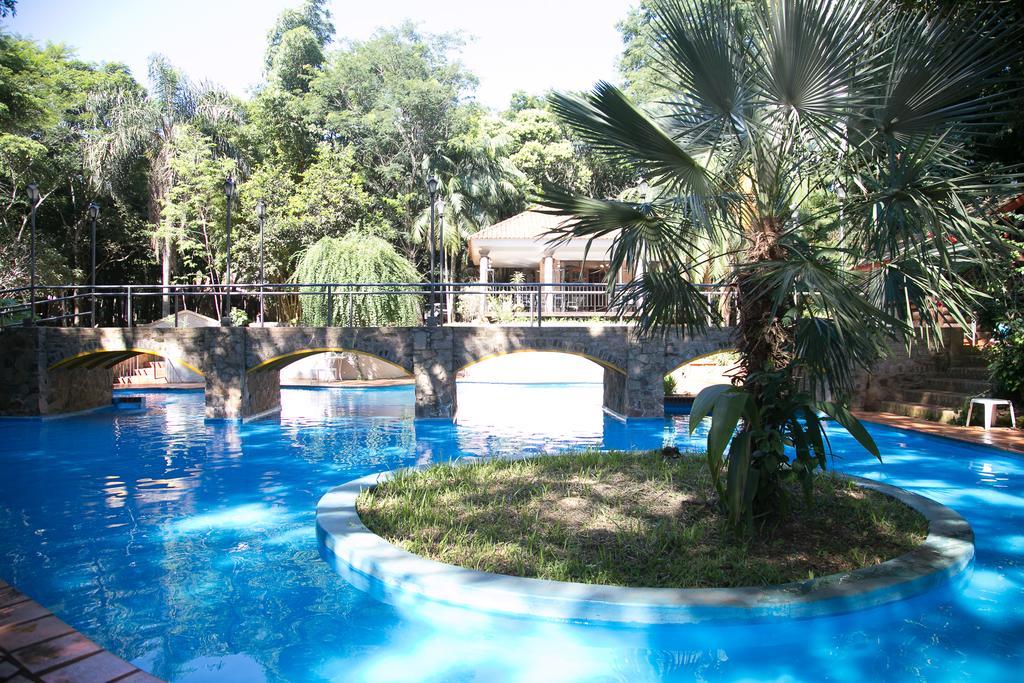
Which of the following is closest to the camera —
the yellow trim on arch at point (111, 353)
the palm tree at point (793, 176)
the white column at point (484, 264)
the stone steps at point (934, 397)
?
the palm tree at point (793, 176)

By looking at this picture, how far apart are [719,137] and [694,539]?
3771mm

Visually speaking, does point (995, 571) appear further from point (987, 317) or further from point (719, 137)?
point (987, 317)

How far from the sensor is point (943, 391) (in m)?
15.5

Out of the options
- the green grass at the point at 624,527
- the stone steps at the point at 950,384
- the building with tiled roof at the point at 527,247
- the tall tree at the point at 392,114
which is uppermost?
the tall tree at the point at 392,114

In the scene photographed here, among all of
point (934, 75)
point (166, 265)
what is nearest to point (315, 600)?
point (934, 75)

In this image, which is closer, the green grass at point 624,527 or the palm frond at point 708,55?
the green grass at point 624,527

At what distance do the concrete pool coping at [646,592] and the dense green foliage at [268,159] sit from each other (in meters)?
23.3

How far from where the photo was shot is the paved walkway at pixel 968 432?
11578 millimetres

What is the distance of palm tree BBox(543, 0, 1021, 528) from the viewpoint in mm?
5520

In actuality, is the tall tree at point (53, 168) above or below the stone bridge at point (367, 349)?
above

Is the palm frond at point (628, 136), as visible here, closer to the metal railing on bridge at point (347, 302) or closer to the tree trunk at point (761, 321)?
the tree trunk at point (761, 321)

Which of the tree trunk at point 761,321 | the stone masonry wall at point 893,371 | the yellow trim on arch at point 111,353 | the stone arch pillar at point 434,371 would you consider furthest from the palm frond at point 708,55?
the yellow trim on arch at point 111,353

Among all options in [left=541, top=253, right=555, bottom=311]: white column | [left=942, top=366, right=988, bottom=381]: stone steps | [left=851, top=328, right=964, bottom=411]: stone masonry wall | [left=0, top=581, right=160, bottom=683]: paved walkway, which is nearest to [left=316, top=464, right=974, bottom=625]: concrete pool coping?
[left=0, top=581, right=160, bottom=683]: paved walkway

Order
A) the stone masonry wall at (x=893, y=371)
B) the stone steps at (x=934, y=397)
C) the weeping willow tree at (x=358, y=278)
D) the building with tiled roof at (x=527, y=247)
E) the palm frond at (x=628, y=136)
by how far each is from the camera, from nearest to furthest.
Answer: the palm frond at (x=628, y=136) < the stone steps at (x=934, y=397) < the stone masonry wall at (x=893, y=371) < the weeping willow tree at (x=358, y=278) < the building with tiled roof at (x=527, y=247)
